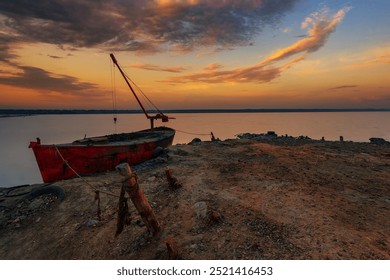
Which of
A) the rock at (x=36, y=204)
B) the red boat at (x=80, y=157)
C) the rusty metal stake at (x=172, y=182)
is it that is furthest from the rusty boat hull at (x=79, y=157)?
the rusty metal stake at (x=172, y=182)

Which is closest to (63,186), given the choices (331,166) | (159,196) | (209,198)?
(159,196)

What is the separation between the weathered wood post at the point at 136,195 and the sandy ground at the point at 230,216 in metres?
0.38

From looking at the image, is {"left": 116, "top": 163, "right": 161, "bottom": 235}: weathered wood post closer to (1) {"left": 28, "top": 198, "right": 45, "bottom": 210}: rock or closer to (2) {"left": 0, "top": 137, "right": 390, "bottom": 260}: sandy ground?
(2) {"left": 0, "top": 137, "right": 390, "bottom": 260}: sandy ground

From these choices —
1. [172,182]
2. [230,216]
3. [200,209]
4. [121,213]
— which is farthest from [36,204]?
[230,216]

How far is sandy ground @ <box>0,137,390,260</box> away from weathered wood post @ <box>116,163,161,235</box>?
0.38 m

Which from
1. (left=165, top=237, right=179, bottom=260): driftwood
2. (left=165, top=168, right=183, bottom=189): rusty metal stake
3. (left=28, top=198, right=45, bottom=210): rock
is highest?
(left=165, top=168, right=183, bottom=189): rusty metal stake

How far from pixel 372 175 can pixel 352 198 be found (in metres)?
4.10

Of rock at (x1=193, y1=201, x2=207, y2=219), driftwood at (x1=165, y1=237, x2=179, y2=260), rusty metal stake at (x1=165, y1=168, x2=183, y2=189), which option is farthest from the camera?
rusty metal stake at (x1=165, y1=168, x2=183, y2=189)

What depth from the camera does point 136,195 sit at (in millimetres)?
7328

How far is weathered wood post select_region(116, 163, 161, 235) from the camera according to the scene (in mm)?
6975

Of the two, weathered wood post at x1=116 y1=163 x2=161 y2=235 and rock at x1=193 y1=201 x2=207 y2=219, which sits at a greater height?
weathered wood post at x1=116 y1=163 x2=161 y2=235

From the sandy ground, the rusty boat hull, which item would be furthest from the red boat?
the sandy ground
